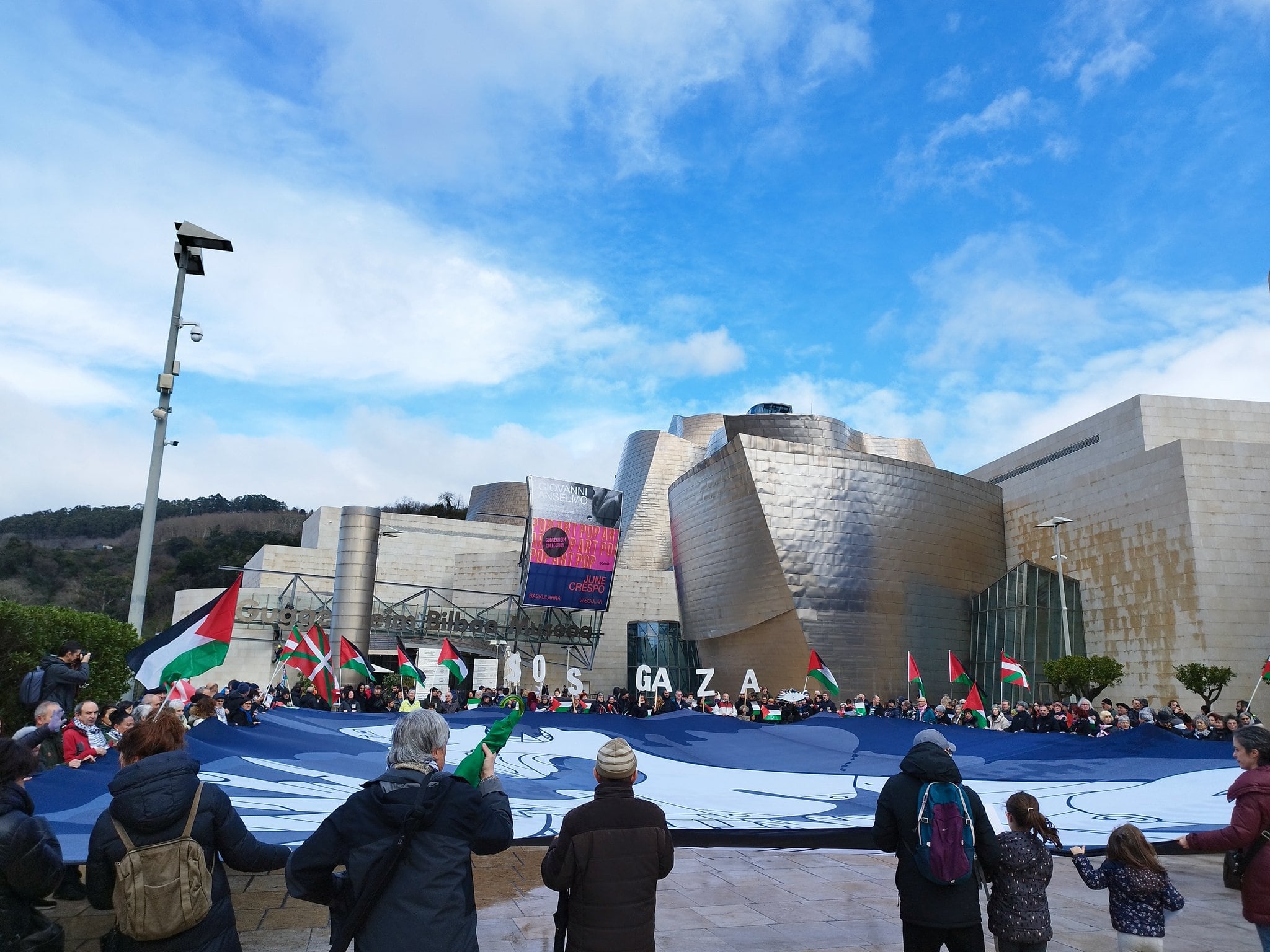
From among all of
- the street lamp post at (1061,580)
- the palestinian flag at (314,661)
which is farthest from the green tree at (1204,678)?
the palestinian flag at (314,661)

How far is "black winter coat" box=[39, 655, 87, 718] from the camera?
8.57 meters

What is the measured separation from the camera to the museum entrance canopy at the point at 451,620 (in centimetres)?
4238

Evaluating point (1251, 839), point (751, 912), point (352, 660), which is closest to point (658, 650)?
point (352, 660)

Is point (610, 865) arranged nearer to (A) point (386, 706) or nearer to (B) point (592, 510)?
(A) point (386, 706)

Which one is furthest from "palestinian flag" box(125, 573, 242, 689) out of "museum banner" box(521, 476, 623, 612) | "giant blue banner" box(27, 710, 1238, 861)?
"museum banner" box(521, 476, 623, 612)

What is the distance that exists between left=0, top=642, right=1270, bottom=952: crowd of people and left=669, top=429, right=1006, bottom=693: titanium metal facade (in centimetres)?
2828

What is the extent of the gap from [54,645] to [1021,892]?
10337 millimetres

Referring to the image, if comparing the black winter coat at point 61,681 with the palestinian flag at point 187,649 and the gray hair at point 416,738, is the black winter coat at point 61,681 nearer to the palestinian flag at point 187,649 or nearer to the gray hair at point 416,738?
the palestinian flag at point 187,649

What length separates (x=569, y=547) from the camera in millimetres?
41469

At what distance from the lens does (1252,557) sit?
90.9 feet

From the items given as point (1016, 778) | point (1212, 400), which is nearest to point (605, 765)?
point (1016, 778)

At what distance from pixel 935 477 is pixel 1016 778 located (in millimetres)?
25129

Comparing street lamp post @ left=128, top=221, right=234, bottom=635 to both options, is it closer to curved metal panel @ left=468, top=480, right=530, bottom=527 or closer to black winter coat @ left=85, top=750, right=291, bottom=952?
black winter coat @ left=85, top=750, right=291, bottom=952

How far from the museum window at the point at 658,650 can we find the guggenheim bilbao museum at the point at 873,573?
4.2 inches
